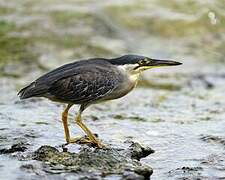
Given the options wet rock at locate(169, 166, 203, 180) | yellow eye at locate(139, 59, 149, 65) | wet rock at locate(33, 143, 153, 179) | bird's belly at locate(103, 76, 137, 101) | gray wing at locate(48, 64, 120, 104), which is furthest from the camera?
yellow eye at locate(139, 59, 149, 65)

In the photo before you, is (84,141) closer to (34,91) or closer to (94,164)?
(34,91)

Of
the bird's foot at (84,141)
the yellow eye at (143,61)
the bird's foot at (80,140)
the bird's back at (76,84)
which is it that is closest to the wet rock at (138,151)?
the bird's foot at (84,141)

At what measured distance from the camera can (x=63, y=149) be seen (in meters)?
7.34

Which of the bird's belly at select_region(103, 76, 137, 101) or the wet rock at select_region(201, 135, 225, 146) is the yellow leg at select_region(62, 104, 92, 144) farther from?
the wet rock at select_region(201, 135, 225, 146)

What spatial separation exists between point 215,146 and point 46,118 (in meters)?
2.55

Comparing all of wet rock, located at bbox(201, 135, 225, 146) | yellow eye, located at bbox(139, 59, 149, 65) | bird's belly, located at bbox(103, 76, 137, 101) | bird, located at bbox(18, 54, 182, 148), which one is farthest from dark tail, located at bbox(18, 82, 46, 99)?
wet rock, located at bbox(201, 135, 225, 146)

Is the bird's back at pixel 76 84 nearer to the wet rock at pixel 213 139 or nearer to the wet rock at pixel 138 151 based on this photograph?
the wet rock at pixel 138 151

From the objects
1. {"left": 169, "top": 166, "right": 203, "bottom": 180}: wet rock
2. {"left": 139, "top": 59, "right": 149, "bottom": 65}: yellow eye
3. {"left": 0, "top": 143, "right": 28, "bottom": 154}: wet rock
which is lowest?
{"left": 169, "top": 166, "right": 203, "bottom": 180}: wet rock

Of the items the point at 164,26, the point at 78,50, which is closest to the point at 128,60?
Result: the point at 78,50

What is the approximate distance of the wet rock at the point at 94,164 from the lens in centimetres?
615

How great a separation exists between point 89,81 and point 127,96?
458cm

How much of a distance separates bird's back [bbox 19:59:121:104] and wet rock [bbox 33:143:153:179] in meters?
0.75

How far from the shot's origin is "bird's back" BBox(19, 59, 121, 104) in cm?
721

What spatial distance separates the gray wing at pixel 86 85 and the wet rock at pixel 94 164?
0.76 metres
